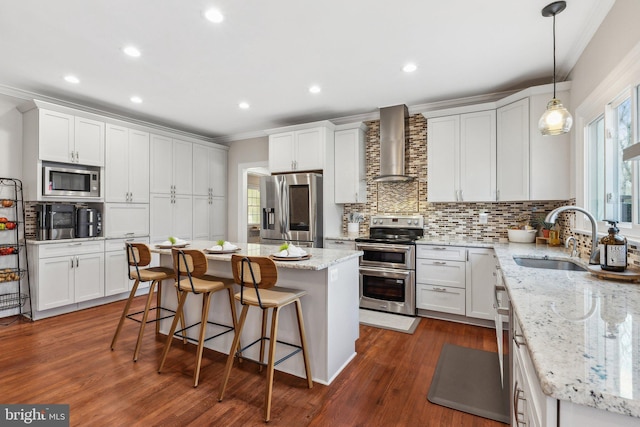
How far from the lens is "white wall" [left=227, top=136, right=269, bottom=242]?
18.7 feet

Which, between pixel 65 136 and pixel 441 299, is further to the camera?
pixel 65 136

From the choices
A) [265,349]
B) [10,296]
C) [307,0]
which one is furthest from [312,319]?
[10,296]

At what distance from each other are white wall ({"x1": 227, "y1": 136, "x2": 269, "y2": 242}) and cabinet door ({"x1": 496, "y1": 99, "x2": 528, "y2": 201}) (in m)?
3.69

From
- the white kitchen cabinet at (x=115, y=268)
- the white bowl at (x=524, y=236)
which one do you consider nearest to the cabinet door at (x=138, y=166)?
the white kitchen cabinet at (x=115, y=268)

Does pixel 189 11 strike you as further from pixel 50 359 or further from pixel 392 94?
pixel 50 359

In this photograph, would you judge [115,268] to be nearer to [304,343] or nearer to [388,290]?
[304,343]

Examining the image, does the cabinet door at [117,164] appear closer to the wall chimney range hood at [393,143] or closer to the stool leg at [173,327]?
the stool leg at [173,327]

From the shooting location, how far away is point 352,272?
2.69 meters

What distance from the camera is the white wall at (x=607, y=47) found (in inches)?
71.9

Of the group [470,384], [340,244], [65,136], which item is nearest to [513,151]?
[340,244]

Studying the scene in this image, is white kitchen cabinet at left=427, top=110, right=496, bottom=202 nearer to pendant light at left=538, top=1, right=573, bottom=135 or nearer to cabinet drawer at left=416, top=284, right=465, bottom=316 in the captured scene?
cabinet drawer at left=416, top=284, right=465, bottom=316

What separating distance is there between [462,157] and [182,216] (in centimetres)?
426

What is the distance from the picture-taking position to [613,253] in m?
1.71

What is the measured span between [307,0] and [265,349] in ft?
8.48
